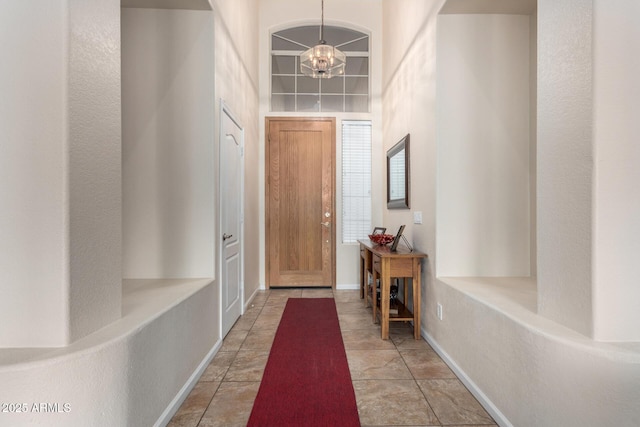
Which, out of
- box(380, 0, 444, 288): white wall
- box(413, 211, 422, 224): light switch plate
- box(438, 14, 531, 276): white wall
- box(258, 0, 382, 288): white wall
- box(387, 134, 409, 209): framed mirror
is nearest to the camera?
box(438, 14, 531, 276): white wall

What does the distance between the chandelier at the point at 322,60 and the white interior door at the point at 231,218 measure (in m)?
1.05

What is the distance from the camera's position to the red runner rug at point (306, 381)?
5.95 feet

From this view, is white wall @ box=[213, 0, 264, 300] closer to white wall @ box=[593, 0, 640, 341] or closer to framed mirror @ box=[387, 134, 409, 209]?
framed mirror @ box=[387, 134, 409, 209]

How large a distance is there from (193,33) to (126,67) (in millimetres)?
559

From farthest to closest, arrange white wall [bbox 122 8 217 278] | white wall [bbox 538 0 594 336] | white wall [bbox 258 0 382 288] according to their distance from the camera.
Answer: white wall [bbox 258 0 382 288], white wall [bbox 122 8 217 278], white wall [bbox 538 0 594 336]

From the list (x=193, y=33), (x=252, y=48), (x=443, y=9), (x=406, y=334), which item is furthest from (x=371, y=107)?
(x=406, y=334)

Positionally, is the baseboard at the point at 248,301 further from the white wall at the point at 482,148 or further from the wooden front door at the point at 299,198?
the white wall at the point at 482,148

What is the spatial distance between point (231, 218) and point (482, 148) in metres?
2.30

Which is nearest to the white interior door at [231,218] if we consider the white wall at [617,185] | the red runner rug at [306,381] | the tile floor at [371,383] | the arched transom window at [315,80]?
the tile floor at [371,383]

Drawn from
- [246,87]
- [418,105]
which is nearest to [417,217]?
[418,105]

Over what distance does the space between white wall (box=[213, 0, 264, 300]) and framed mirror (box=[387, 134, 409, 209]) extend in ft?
5.86

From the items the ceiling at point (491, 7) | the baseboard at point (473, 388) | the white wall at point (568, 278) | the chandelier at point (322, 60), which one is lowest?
the baseboard at point (473, 388)

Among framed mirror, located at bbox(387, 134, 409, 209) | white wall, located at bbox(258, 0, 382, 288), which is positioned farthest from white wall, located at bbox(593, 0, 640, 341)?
white wall, located at bbox(258, 0, 382, 288)

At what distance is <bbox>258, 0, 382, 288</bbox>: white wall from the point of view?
4883 millimetres
